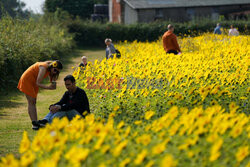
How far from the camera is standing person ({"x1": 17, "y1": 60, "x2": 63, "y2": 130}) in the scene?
25.0ft

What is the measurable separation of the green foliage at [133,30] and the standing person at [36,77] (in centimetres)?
2472

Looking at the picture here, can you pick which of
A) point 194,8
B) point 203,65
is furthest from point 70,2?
point 203,65

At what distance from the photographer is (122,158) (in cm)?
357

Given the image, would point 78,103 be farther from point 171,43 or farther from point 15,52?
point 15,52

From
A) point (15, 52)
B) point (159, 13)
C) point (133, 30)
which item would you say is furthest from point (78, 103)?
point (159, 13)

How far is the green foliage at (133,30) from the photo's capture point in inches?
1330

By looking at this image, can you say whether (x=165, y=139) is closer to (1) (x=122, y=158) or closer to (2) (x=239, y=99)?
(1) (x=122, y=158)

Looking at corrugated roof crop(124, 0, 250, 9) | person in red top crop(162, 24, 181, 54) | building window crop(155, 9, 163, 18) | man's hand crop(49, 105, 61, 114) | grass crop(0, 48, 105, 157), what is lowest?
grass crop(0, 48, 105, 157)

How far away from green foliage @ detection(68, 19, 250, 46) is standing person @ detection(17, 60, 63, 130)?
24715 mm

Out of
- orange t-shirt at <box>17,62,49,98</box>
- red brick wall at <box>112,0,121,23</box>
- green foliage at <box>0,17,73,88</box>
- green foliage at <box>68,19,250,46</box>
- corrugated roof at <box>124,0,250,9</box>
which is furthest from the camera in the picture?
red brick wall at <box>112,0,121,23</box>

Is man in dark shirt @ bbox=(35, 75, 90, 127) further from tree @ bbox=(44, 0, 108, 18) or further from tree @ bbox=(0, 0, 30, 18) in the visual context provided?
tree @ bbox=(44, 0, 108, 18)

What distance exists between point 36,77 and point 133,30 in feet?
91.9

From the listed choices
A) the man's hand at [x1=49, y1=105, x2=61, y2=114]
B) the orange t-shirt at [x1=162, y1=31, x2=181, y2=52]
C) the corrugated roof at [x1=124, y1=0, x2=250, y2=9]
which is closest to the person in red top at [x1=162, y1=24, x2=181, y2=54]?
the orange t-shirt at [x1=162, y1=31, x2=181, y2=52]

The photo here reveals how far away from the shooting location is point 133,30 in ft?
116
